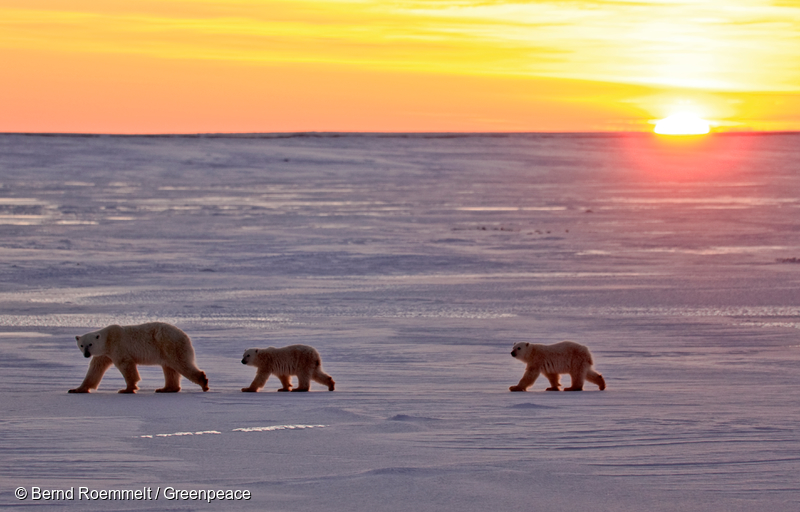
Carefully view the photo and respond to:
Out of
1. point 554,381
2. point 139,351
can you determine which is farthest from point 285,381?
point 554,381

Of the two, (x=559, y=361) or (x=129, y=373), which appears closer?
(x=129, y=373)

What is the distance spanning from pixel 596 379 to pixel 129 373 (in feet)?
9.23

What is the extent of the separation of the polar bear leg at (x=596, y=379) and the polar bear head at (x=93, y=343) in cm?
293

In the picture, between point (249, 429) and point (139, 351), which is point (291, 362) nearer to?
point (139, 351)

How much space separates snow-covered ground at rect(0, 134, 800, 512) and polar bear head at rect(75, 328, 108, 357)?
0.29 meters

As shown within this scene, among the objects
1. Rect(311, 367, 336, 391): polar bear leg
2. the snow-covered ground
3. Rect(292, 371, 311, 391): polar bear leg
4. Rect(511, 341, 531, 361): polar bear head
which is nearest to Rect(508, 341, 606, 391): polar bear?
Rect(511, 341, 531, 361): polar bear head

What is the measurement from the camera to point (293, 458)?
420 cm

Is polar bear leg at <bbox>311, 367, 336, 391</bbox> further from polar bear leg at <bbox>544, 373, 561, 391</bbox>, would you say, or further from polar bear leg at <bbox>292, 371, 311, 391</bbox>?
polar bear leg at <bbox>544, 373, 561, 391</bbox>

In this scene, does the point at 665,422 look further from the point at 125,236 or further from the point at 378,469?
the point at 125,236

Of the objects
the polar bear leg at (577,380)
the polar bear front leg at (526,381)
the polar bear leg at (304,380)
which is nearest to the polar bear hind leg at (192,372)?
the polar bear leg at (304,380)

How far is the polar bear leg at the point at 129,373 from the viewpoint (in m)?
6.01

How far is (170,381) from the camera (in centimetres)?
606

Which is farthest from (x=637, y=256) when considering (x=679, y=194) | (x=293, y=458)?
(x=679, y=194)
